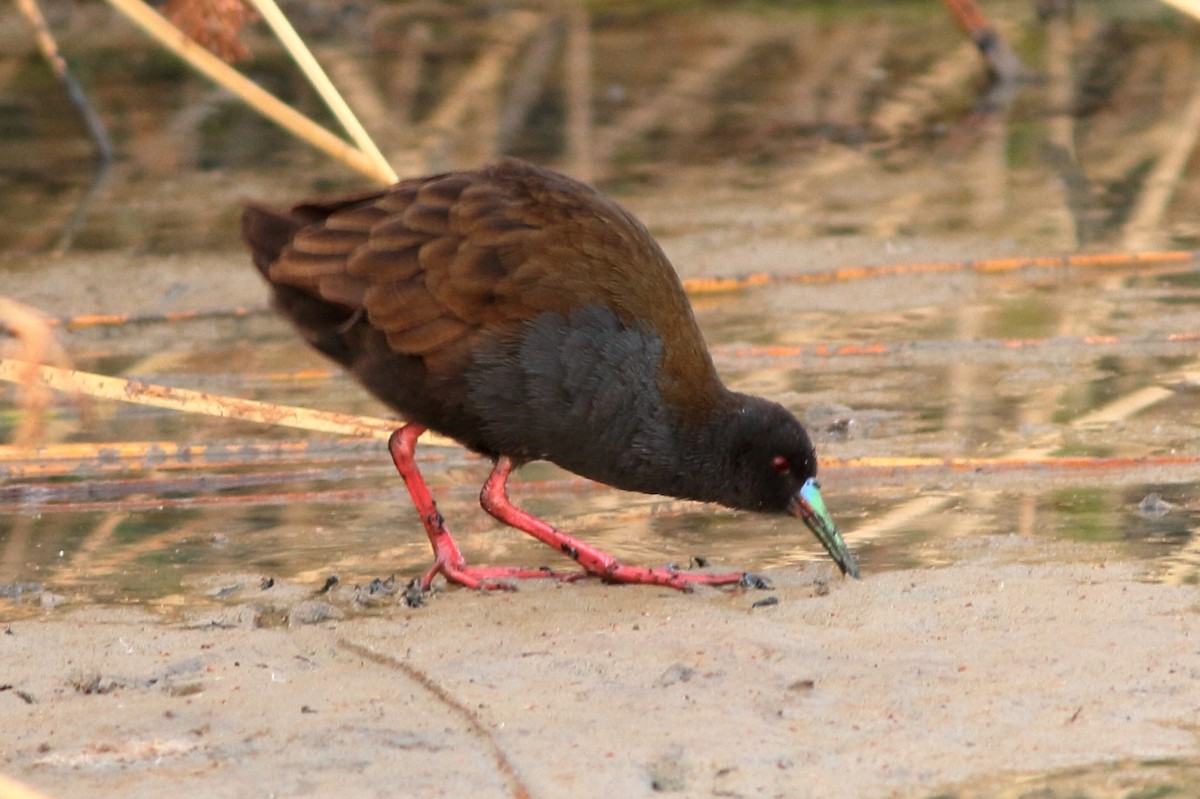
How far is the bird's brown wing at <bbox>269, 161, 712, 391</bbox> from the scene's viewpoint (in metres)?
5.12

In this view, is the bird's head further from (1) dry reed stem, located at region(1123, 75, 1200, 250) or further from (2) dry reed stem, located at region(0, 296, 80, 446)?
(1) dry reed stem, located at region(1123, 75, 1200, 250)

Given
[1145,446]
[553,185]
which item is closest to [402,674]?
[553,185]

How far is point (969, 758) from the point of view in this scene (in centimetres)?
386

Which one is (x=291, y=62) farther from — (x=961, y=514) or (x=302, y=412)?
(x=961, y=514)

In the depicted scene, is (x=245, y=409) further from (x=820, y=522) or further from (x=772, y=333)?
(x=772, y=333)

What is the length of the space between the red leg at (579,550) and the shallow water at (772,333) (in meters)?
0.24

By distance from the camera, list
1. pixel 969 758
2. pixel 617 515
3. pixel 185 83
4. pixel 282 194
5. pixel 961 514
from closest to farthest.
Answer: pixel 969 758, pixel 961 514, pixel 617 515, pixel 282 194, pixel 185 83

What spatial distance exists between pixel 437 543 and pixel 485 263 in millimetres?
789

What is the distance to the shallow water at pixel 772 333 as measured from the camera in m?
5.59

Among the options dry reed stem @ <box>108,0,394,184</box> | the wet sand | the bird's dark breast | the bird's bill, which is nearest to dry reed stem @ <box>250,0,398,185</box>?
dry reed stem @ <box>108,0,394,184</box>

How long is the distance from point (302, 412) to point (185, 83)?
8745 millimetres

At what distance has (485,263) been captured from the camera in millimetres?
5188

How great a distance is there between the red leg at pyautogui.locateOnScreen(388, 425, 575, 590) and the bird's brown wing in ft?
1.33

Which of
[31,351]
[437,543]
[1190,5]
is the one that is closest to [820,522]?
[437,543]
